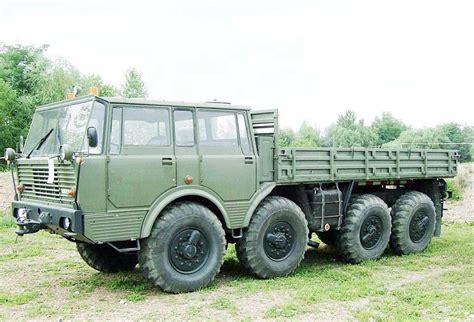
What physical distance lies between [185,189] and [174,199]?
0.63ft

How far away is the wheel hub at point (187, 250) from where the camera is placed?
7.01 metres

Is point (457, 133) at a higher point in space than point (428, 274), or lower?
higher

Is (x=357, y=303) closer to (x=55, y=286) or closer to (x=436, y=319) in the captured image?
(x=436, y=319)

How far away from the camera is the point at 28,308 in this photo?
646cm

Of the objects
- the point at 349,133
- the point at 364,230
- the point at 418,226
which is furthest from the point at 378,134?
the point at 364,230

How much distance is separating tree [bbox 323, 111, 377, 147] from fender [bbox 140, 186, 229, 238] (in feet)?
71.0

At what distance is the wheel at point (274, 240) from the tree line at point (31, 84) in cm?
2813

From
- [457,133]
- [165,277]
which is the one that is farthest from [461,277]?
[457,133]

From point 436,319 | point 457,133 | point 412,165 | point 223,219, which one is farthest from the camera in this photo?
point 457,133

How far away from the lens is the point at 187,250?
7.04 m

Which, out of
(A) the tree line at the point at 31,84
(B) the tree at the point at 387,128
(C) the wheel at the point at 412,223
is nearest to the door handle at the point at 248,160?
(C) the wheel at the point at 412,223

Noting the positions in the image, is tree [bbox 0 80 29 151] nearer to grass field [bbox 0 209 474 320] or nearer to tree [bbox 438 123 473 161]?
tree [bbox 438 123 473 161]

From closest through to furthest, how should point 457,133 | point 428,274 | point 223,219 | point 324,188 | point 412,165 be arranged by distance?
point 223,219 → point 428,274 → point 324,188 → point 412,165 → point 457,133

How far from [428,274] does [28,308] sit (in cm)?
542
